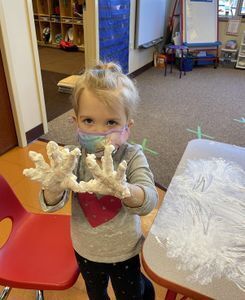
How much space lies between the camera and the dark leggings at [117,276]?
823 mm

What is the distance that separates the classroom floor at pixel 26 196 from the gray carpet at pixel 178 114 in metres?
0.35

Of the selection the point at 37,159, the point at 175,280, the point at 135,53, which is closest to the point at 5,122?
the point at 37,159

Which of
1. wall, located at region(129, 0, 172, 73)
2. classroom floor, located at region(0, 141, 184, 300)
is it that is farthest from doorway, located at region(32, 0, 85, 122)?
classroom floor, located at region(0, 141, 184, 300)

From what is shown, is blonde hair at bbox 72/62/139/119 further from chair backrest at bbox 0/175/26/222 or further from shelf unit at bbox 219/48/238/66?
shelf unit at bbox 219/48/238/66

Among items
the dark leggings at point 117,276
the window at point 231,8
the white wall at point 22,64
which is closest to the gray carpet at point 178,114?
the white wall at point 22,64

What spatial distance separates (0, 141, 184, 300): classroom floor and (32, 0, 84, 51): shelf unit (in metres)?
3.74

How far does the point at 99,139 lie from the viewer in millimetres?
706

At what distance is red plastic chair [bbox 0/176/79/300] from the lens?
87 cm

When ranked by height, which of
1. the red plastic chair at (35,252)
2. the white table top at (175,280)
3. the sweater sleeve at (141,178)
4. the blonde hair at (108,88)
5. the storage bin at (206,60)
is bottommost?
the storage bin at (206,60)

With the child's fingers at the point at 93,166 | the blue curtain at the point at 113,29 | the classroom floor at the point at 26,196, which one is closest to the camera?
the child's fingers at the point at 93,166

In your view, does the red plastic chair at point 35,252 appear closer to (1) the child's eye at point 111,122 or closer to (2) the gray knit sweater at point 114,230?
(2) the gray knit sweater at point 114,230

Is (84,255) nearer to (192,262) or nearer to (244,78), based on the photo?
(192,262)

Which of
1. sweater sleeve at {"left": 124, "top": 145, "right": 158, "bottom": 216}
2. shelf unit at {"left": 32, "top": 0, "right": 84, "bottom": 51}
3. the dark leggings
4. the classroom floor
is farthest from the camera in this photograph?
shelf unit at {"left": 32, "top": 0, "right": 84, "bottom": 51}

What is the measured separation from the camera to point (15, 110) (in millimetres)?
2213
